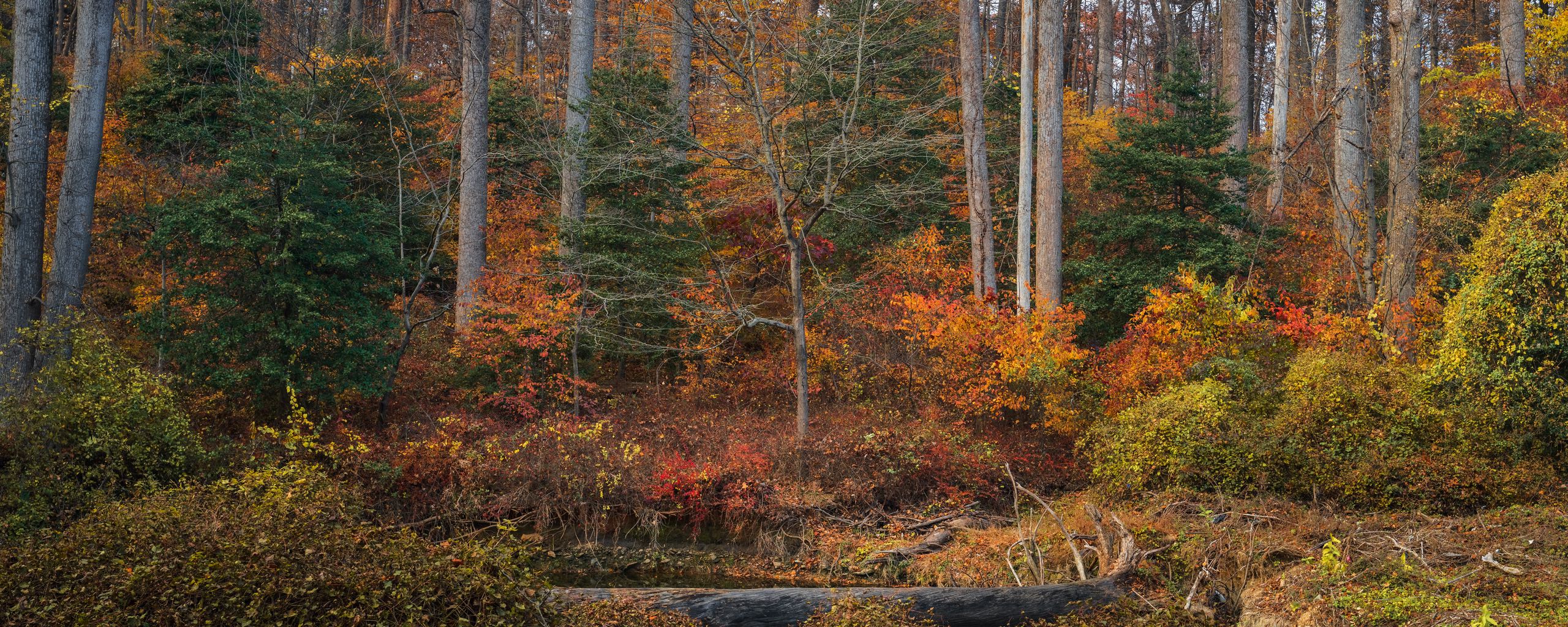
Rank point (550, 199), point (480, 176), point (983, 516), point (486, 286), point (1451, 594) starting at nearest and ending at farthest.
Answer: point (1451, 594) → point (983, 516) → point (486, 286) → point (480, 176) → point (550, 199)

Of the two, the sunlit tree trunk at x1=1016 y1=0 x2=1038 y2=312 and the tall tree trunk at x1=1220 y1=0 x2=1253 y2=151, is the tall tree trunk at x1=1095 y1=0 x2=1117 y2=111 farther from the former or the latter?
the sunlit tree trunk at x1=1016 y1=0 x2=1038 y2=312

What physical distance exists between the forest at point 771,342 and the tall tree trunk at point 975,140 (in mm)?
70

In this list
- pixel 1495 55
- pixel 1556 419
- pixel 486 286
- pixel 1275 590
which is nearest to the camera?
pixel 1275 590

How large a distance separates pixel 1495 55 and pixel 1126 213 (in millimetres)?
12789

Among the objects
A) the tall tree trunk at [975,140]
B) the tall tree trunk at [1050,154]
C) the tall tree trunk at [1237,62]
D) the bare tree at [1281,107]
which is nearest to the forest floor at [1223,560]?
the tall tree trunk at [1050,154]

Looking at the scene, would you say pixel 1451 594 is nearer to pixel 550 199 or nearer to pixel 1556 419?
pixel 1556 419

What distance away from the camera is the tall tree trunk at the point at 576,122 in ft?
49.0

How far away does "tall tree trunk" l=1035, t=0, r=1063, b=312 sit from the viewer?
621 inches

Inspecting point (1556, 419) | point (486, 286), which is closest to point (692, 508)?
point (486, 286)

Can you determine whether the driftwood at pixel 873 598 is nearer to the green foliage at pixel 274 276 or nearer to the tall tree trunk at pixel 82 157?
the green foliage at pixel 274 276

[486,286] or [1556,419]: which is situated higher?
[486,286]

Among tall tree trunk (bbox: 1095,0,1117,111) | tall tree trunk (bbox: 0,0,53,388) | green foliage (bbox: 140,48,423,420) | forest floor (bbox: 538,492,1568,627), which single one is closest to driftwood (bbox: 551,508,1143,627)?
forest floor (bbox: 538,492,1568,627)

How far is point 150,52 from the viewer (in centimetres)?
1778

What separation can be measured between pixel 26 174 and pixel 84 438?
5.78 m
